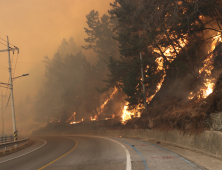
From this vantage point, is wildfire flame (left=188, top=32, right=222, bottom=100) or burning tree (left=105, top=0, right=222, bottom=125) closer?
burning tree (left=105, top=0, right=222, bottom=125)

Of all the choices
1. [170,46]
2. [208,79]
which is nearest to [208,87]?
[208,79]

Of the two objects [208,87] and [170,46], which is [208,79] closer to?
[208,87]

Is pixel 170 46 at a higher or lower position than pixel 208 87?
higher

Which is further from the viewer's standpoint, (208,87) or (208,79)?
(208,79)

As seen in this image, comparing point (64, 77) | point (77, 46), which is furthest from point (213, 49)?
point (77, 46)

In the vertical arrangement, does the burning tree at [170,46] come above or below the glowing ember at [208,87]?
above

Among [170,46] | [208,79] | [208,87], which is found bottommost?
[208,87]

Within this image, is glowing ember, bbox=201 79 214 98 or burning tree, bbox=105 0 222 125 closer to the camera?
burning tree, bbox=105 0 222 125

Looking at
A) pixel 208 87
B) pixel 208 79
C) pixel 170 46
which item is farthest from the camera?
pixel 170 46

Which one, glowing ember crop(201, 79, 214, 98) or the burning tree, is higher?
the burning tree

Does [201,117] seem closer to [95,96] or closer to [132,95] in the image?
[132,95]

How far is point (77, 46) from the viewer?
103938 millimetres

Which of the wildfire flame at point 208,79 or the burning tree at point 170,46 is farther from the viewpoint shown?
the wildfire flame at point 208,79

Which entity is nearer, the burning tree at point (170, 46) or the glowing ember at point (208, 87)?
the burning tree at point (170, 46)
